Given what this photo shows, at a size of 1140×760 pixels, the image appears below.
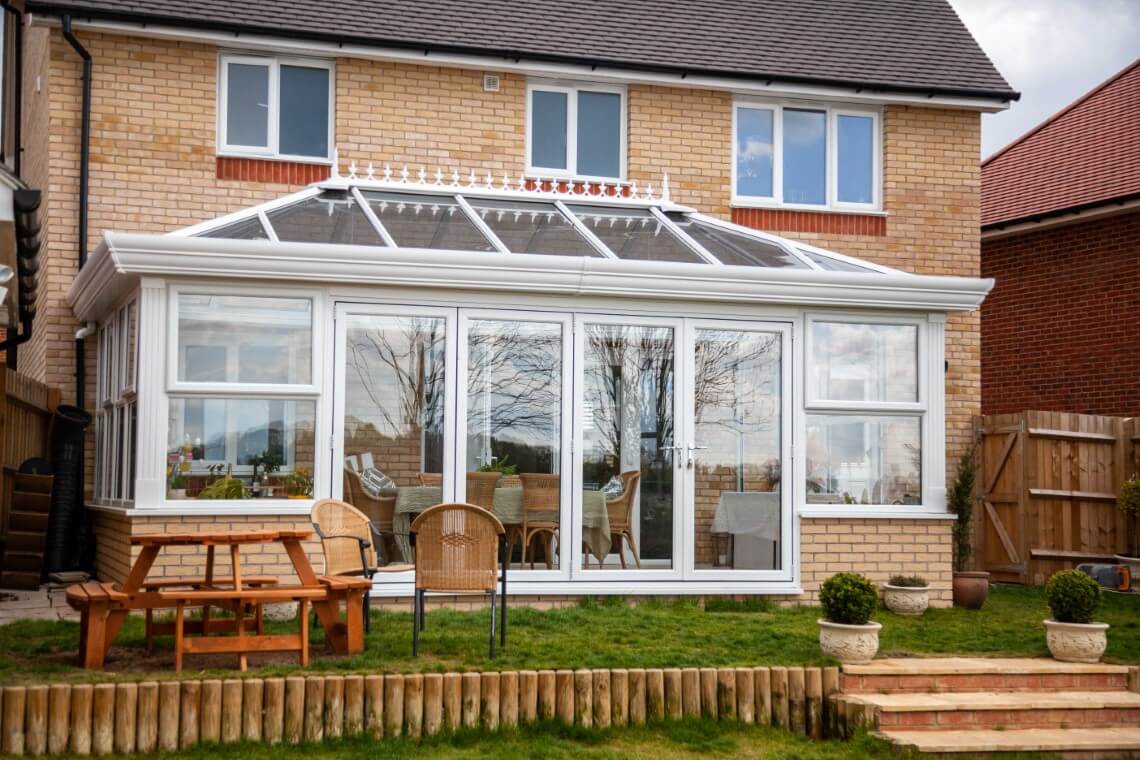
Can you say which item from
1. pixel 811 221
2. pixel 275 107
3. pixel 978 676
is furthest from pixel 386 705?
pixel 811 221

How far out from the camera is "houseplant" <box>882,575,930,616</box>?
1050 cm

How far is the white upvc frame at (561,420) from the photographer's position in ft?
33.6

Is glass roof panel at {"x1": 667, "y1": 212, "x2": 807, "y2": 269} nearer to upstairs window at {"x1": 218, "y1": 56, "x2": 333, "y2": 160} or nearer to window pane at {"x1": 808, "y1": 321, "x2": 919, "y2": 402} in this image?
window pane at {"x1": 808, "y1": 321, "x2": 919, "y2": 402}

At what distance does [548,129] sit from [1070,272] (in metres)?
7.05

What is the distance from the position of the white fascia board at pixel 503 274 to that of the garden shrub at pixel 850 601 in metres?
3.08

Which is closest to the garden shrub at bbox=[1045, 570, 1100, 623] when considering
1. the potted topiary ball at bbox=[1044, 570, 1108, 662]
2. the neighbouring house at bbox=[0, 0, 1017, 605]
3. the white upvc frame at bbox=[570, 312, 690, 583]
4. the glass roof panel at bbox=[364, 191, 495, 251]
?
the potted topiary ball at bbox=[1044, 570, 1108, 662]

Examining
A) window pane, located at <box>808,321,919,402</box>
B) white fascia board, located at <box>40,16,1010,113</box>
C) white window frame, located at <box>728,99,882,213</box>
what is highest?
white fascia board, located at <box>40,16,1010,113</box>

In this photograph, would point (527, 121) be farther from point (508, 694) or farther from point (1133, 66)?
point (1133, 66)

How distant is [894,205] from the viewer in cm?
1464

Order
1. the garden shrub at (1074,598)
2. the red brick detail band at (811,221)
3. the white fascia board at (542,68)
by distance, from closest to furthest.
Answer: the garden shrub at (1074,598), the white fascia board at (542,68), the red brick detail band at (811,221)

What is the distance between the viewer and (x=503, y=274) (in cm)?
1009

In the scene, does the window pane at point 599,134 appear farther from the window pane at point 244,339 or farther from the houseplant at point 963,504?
the window pane at point 244,339

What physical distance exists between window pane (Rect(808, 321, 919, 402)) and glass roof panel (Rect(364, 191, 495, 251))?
9.31ft

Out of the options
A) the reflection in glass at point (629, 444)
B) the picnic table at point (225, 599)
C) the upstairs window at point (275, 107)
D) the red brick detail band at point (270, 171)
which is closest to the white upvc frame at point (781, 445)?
the reflection in glass at point (629, 444)
